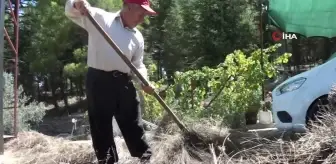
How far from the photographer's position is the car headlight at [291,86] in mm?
6223

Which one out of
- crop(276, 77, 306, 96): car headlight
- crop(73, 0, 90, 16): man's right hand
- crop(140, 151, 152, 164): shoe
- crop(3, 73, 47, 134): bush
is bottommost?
crop(3, 73, 47, 134): bush

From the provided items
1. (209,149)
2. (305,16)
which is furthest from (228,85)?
(209,149)

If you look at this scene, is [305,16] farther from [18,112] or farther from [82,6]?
[82,6]

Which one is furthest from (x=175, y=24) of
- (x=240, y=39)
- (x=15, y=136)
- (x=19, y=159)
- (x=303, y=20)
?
(x=19, y=159)

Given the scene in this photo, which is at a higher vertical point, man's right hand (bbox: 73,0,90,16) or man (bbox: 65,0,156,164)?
man's right hand (bbox: 73,0,90,16)

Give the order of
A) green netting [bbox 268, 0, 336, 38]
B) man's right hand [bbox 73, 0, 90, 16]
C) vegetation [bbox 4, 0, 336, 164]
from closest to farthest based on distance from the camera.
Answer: man's right hand [bbox 73, 0, 90, 16] → vegetation [bbox 4, 0, 336, 164] → green netting [bbox 268, 0, 336, 38]

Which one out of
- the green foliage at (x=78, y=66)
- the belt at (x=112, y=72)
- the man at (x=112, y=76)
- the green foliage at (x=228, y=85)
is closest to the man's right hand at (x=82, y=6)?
the man at (x=112, y=76)

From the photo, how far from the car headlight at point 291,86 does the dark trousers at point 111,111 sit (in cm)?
238

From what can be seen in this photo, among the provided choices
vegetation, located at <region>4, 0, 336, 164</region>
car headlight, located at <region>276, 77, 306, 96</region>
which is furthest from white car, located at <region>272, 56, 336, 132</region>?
vegetation, located at <region>4, 0, 336, 164</region>

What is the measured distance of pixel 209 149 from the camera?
4766mm

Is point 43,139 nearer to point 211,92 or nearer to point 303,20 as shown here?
point 211,92

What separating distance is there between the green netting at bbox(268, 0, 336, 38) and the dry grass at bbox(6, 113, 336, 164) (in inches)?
199

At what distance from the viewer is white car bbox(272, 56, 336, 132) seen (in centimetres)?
591

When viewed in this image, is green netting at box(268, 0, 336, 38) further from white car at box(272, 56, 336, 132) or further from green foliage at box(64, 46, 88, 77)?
green foliage at box(64, 46, 88, 77)
